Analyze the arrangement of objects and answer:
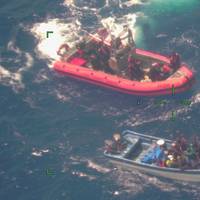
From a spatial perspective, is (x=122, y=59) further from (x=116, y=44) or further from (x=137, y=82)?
(x=137, y=82)

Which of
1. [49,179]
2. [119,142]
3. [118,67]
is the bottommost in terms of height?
[49,179]

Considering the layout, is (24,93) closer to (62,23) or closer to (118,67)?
(118,67)

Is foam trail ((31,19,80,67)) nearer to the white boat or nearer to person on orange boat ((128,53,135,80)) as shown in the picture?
person on orange boat ((128,53,135,80))

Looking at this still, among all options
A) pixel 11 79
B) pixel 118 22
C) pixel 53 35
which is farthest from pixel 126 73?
pixel 53 35

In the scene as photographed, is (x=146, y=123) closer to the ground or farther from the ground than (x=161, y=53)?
closer to the ground

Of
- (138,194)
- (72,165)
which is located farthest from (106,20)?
(138,194)

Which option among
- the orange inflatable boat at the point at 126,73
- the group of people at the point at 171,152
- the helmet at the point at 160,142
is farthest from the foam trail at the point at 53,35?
the helmet at the point at 160,142

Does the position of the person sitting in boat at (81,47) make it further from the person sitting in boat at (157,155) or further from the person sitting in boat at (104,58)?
the person sitting in boat at (157,155)
